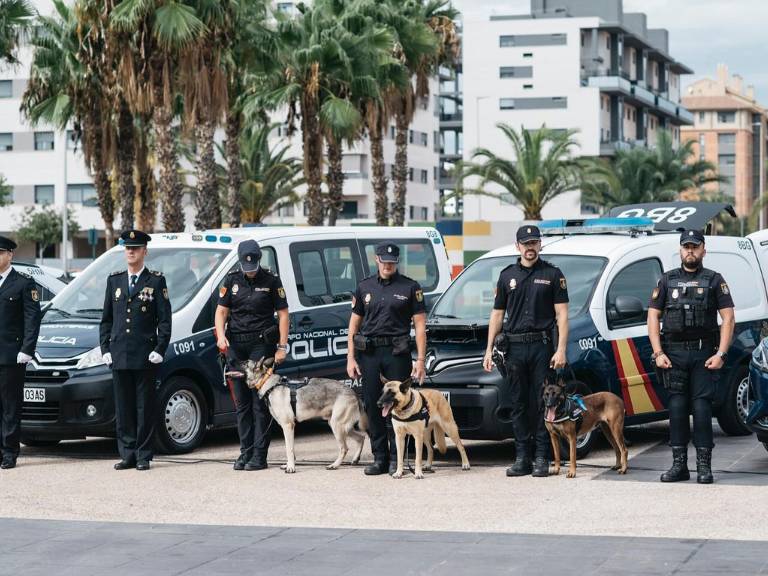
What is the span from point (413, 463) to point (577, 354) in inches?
64.4

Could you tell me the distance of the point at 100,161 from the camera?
34406mm

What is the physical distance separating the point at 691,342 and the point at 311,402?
309cm

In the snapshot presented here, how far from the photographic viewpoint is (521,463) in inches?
420

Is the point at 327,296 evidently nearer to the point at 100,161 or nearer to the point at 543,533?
the point at 543,533

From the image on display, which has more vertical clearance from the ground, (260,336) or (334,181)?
(334,181)

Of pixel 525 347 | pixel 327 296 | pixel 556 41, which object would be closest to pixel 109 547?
Result: pixel 525 347

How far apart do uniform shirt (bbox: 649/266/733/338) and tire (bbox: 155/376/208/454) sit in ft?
14.2

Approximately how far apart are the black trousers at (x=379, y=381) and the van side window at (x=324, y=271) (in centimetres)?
240

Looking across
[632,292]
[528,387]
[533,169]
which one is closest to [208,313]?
[528,387]

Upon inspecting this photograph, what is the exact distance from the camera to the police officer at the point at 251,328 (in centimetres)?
1119

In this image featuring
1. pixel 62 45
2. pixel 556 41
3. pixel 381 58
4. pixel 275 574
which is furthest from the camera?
pixel 556 41

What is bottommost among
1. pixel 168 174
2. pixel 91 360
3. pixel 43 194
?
pixel 91 360

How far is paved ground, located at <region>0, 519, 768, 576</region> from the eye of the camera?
7031 millimetres

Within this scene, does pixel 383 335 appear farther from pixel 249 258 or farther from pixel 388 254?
pixel 249 258
